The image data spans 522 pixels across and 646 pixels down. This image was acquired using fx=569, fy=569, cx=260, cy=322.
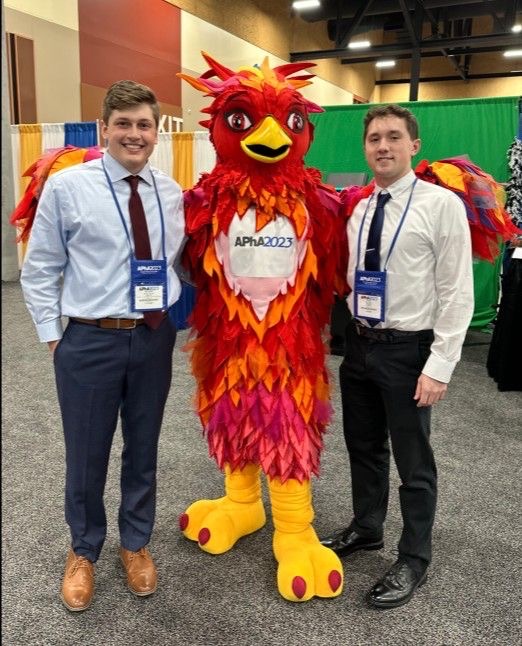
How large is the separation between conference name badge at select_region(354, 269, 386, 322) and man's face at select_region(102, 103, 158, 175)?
0.71m

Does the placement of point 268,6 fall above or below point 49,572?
above

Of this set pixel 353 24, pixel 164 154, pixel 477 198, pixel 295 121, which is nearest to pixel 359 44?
pixel 353 24

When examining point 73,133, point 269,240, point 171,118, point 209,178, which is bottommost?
point 269,240

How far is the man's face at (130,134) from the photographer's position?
1.52 metres

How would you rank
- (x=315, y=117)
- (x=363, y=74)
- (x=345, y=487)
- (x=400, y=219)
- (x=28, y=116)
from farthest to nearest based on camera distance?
1. (x=363, y=74)
2. (x=28, y=116)
3. (x=315, y=117)
4. (x=345, y=487)
5. (x=400, y=219)

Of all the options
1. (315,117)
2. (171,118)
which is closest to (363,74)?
(171,118)

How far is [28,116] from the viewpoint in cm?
626

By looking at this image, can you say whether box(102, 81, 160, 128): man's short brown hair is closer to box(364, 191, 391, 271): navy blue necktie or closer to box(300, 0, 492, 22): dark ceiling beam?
box(364, 191, 391, 271): navy blue necktie

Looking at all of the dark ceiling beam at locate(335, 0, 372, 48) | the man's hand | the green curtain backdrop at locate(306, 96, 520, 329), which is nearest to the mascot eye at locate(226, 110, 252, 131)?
the man's hand

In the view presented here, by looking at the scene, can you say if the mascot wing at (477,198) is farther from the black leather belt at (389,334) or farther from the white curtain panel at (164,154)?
the white curtain panel at (164,154)

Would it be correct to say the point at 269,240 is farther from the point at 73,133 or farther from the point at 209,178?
the point at 73,133

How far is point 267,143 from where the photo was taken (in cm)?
156

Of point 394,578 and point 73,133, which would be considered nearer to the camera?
point 394,578

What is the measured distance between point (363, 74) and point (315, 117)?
958 centimetres
